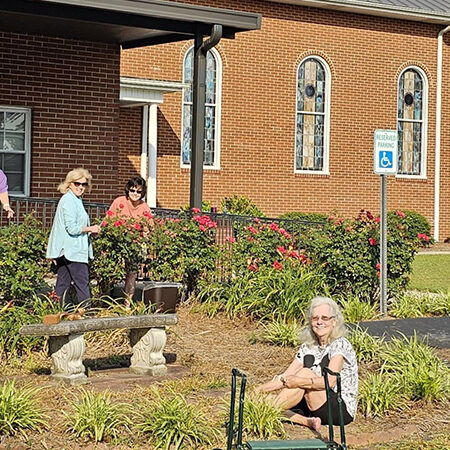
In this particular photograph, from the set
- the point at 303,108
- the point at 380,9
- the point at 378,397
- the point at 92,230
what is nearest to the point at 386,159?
the point at 92,230

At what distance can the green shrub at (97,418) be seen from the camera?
22.0ft

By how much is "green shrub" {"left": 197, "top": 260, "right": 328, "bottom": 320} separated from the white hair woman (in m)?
3.63

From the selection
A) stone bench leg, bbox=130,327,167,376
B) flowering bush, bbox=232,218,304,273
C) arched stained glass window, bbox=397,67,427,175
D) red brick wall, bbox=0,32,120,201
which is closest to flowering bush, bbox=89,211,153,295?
flowering bush, bbox=232,218,304,273

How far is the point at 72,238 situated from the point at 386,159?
14.1 feet

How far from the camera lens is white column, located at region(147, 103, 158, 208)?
70.9 ft

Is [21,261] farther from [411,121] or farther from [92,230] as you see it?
[411,121]

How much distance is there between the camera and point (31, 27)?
562 inches

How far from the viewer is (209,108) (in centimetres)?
2389

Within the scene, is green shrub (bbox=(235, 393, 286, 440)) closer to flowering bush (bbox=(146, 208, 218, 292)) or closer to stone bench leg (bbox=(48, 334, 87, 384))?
stone bench leg (bbox=(48, 334, 87, 384))

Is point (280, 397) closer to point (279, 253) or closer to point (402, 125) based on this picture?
point (279, 253)

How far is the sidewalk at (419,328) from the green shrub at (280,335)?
0.78 meters

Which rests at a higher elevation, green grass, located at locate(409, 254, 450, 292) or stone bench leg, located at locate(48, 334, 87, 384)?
green grass, located at locate(409, 254, 450, 292)

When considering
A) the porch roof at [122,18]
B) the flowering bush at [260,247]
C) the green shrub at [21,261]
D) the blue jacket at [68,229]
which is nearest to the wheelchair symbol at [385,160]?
the flowering bush at [260,247]

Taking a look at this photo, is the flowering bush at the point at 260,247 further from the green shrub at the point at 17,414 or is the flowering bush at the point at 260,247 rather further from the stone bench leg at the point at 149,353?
the green shrub at the point at 17,414
